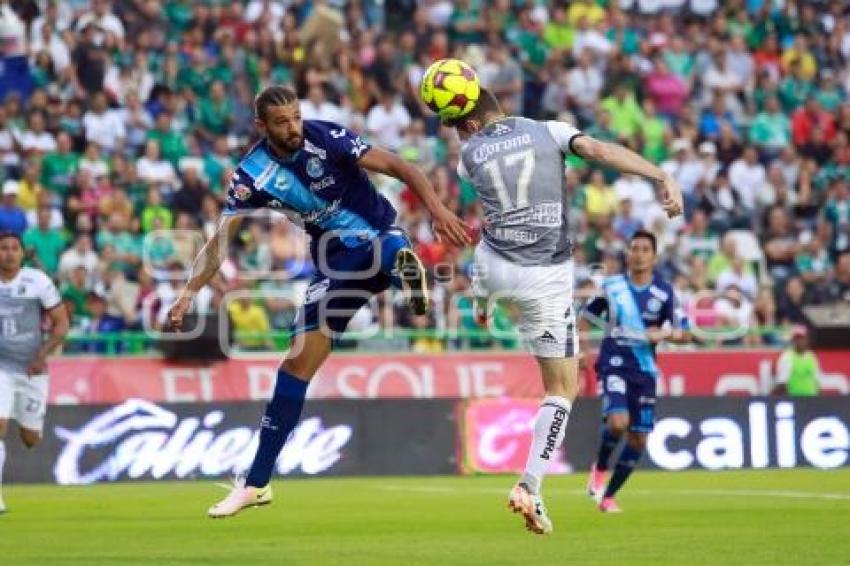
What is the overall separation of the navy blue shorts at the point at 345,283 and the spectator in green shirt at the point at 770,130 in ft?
62.1

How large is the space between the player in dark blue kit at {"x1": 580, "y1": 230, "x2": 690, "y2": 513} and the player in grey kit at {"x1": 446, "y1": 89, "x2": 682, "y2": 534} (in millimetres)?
5481

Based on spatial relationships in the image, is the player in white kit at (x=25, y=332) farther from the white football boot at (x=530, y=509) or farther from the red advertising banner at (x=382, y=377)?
the white football boot at (x=530, y=509)

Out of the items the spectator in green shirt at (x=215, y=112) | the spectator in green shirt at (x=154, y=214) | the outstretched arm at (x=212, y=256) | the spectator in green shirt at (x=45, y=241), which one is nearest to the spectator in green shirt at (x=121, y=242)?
the spectator in green shirt at (x=154, y=214)

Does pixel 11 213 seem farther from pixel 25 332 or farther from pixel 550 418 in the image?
pixel 550 418

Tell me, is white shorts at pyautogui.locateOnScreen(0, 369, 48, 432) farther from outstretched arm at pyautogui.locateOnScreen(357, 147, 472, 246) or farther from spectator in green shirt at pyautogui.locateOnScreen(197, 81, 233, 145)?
spectator in green shirt at pyautogui.locateOnScreen(197, 81, 233, 145)

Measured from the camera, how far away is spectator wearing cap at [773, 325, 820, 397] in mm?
26094

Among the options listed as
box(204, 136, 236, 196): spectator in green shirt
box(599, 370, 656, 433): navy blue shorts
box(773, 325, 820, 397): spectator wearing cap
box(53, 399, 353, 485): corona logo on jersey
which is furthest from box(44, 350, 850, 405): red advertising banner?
box(599, 370, 656, 433): navy blue shorts

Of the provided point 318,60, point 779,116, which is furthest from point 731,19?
point 318,60

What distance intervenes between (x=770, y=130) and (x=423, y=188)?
65.9ft

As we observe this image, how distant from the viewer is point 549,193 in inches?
510

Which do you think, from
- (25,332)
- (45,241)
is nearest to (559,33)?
(45,241)

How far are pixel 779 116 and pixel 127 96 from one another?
10.4 meters

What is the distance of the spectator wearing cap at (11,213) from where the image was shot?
81.5 feet

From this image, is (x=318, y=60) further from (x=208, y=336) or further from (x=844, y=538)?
(x=844, y=538)
